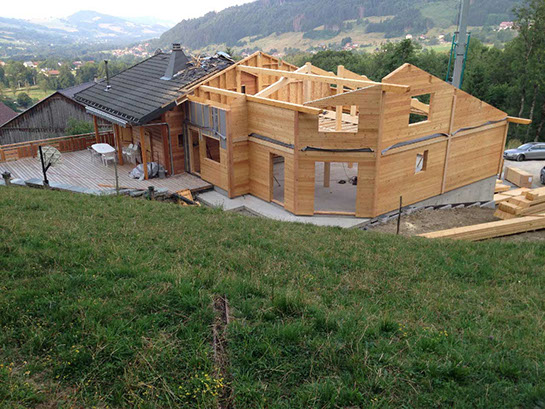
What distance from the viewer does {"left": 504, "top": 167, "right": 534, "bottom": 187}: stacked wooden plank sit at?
24.6 meters

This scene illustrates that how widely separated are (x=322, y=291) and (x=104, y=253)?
372cm

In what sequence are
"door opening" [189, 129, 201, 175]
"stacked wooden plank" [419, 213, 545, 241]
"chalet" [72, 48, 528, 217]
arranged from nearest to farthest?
1. "stacked wooden plank" [419, 213, 545, 241]
2. "chalet" [72, 48, 528, 217]
3. "door opening" [189, 129, 201, 175]

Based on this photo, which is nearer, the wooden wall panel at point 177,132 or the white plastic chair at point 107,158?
the wooden wall panel at point 177,132

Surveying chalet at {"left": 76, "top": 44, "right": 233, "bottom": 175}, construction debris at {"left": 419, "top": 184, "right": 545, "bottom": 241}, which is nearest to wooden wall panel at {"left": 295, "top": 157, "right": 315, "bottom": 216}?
construction debris at {"left": 419, "top": 184, "right": 545, "bottom": 241}

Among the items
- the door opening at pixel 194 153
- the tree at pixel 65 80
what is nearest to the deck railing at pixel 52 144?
the door opening at pixel 194 153

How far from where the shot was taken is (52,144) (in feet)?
78.7

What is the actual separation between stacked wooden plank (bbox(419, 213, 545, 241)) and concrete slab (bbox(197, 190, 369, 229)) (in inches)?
116

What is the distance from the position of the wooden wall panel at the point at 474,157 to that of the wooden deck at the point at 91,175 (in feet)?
Answer: 36.2

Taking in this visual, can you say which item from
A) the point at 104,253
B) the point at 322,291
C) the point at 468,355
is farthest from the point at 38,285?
the point at 468,355

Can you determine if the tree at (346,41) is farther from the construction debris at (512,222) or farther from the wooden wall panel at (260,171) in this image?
the wooden wall panel at (260,171)

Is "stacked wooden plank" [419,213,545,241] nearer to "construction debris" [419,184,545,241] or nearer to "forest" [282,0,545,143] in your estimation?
"construction debris" [419,184,545,241]

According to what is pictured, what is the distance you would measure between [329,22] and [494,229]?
198m

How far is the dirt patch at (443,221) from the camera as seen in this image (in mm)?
16236

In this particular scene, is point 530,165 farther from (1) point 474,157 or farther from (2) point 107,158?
(2) point 107,158
